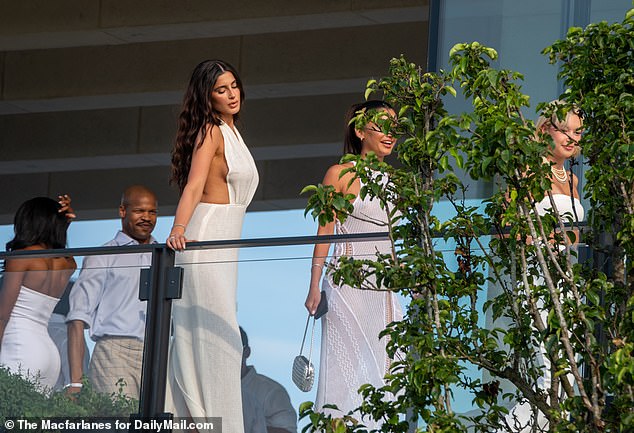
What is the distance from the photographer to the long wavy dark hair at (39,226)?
23.4 ft

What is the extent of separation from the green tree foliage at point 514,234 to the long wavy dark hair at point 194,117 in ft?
6.16

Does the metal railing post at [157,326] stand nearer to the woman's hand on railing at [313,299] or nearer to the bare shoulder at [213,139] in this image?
the bare shoulder at [213,139]

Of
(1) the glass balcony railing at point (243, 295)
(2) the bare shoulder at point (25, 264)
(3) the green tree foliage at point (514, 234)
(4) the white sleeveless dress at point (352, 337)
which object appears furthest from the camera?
(2) the bare shoulder at point (25, 264)

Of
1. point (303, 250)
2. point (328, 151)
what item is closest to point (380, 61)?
point (328, 151)

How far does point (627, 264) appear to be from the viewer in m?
3.95

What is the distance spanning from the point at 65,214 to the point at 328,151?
7.61m

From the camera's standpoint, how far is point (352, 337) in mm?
5871

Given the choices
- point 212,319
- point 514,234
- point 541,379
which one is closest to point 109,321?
point 212,319

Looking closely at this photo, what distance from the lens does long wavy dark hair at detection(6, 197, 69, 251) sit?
23.4ft

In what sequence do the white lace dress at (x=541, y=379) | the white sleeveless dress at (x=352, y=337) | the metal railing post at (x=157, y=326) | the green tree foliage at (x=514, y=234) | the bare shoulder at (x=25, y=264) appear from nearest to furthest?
the green tree foliage at (x=514, y=234) < the white lace dress at (x=541, y=379) < the white sleeveless dress at (x=352, y=337) < the metal railing post at (x=157, y=326) < the bare shoulder at (x=25, y=264)

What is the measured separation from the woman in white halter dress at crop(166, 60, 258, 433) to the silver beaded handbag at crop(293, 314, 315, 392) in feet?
0.99

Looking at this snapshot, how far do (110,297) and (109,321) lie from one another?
12 centimetres

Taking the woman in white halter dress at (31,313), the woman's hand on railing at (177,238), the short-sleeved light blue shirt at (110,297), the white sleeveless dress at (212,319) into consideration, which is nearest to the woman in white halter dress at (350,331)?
the white sleeveless dress at (212,319)

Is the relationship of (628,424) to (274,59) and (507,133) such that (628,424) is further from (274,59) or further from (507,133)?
(274,59)
